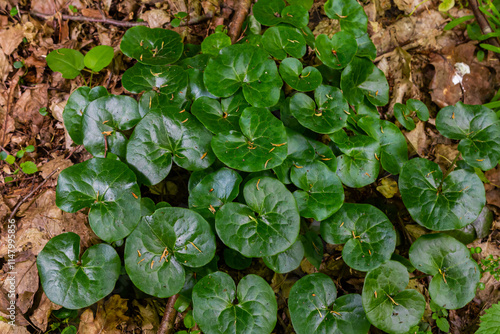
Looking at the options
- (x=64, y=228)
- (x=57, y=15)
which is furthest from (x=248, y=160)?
(x=57, y=15)

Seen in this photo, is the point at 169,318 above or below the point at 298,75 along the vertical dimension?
below

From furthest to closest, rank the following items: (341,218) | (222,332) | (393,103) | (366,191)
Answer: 1. (393,103)
2. (366,191)
3. (341,218)
4. (222,332)

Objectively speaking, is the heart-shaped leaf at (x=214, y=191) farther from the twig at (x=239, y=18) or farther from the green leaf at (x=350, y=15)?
the green leaf at (x=350, y=15)

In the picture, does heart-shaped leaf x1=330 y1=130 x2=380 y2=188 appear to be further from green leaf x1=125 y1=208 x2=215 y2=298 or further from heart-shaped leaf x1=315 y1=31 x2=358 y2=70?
green leaf x1=125 y1=208 x2=215 y2=298

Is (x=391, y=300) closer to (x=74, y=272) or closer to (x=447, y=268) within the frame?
(x=447, y=268)

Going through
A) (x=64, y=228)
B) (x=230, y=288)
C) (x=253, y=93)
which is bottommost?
(x=64, y=228)

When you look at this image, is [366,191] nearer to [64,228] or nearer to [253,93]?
[253,93]

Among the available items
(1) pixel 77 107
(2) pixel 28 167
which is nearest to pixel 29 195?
(2) pixel 28 167
